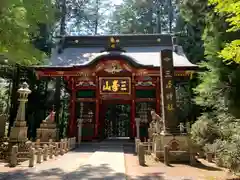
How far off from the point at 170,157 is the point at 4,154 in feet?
21.5

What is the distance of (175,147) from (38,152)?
4.67m

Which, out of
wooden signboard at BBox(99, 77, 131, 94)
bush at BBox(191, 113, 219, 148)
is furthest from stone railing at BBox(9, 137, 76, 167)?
bush at BBox(191, 113, 219, 148)

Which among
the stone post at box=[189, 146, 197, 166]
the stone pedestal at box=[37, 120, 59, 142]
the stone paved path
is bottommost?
the stone paved path

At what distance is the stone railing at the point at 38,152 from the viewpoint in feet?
26.7

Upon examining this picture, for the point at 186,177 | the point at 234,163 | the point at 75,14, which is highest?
the point at 75,14

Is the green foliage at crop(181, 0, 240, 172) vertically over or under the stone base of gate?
over

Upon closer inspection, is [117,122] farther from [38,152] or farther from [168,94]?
[38,152]

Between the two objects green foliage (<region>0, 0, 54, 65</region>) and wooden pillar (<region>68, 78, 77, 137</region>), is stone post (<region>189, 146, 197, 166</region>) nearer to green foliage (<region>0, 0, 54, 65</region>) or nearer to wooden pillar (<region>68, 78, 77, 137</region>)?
green foliage (<region>0, 0, 54, 65</region>)

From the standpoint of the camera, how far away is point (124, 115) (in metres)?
23.2

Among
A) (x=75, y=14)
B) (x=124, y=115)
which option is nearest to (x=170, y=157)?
(x=124, y=115)

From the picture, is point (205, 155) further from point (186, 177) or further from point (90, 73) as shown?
point (90, 73)

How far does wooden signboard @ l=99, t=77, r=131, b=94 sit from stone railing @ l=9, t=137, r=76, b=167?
4523 millimetres

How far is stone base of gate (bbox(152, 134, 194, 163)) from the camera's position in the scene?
29.7 ft

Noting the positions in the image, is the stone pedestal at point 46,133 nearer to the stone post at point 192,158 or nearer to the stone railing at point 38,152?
the stone railing at point 38,152
